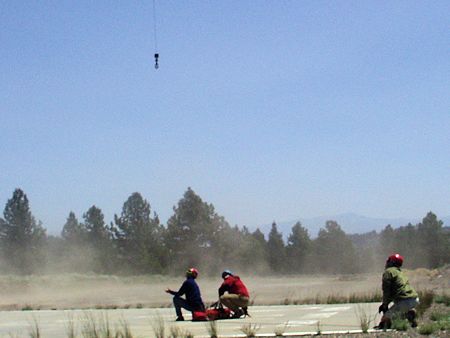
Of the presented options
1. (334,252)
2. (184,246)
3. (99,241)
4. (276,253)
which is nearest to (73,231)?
(99,241)

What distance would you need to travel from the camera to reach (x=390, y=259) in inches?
632

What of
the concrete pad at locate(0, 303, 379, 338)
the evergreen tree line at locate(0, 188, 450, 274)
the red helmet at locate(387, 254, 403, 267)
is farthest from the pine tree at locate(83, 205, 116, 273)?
the red helmet at locate(387, 254, 403, 267)

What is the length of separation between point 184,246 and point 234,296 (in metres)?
64.6

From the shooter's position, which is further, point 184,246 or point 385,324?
point 184,246

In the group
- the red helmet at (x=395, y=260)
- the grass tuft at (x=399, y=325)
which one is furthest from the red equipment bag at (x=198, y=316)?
the grass tuft at (x=399, y=325)

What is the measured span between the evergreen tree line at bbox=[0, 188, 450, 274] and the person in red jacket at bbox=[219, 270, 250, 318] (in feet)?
204

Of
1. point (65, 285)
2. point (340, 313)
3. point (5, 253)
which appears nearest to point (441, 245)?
point (65, 285)

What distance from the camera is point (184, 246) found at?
83.2 m

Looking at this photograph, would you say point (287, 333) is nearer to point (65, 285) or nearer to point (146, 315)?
point (146, 315)

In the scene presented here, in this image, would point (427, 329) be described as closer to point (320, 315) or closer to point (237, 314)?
point (320, 315)

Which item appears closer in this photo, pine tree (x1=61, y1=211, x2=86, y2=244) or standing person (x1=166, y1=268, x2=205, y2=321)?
standing person (x1=166, y1=268, x2=205, y2=321)

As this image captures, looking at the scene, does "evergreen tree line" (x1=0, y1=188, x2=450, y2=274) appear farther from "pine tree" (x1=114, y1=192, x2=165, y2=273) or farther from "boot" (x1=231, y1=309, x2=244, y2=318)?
"boot" (x1=231, y1=309, x2=244, y2=318)

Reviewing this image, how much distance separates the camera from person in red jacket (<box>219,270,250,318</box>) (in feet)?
62.1

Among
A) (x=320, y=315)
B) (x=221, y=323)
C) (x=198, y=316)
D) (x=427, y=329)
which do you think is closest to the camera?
(x=427, y=329)
